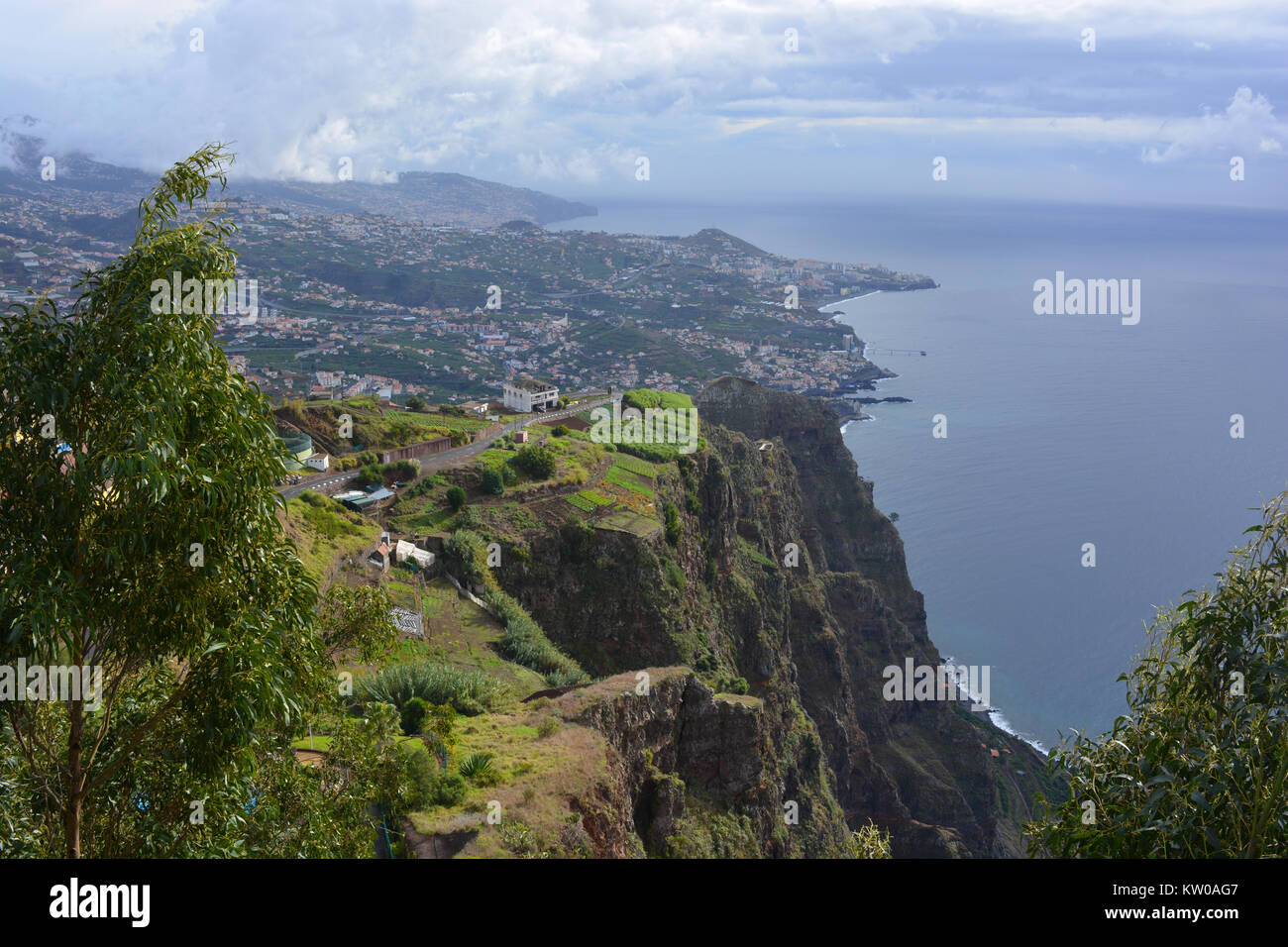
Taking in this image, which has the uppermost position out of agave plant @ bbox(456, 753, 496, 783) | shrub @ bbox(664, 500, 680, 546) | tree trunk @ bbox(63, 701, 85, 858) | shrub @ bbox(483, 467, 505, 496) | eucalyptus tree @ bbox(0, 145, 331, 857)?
eucalyptus tree @ bbox(0, 145, 331, 857)

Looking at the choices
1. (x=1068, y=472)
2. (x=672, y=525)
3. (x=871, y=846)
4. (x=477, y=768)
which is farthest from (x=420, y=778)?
(x=1068, y=472)

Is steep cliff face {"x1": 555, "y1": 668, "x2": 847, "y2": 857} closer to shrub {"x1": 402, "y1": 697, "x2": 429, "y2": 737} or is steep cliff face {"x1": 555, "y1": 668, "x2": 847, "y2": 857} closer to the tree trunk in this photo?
shrub {"x1": 402, "y1": 697, "x2": 429, "y2": 737}

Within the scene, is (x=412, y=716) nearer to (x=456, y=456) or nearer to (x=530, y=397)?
(x=456, y=456)

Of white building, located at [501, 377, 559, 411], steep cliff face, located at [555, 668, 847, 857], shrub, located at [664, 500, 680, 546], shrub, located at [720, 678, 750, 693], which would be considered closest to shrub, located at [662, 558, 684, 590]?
shrub, located at [664, 500, 680, 546]

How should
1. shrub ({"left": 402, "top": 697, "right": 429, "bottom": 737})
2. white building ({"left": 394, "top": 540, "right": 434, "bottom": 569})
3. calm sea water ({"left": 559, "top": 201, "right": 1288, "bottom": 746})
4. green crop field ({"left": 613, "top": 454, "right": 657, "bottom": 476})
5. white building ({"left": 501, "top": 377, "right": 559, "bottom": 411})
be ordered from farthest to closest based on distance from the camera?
calm sea water ({"left": 559, "top": 201, "right": 1288, "bottom": 746}) → white building ({"left": 501, "top": 377, "right": 559, "bottom": 411}) → green crop field ({"left": 613, "top": 454, "right": 657, "bottom": 476}) → white building ({"left": 394, "top": 540, "right": 434, "bottom": 569}) → shrub ({"left": 402, "top": 697, "right": 429, "bottom": 737})

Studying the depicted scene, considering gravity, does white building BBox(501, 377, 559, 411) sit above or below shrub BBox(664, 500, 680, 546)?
above

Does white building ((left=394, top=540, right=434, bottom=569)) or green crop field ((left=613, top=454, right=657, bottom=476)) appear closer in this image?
white building ((left=394, top=540, right=434, bottom=569))

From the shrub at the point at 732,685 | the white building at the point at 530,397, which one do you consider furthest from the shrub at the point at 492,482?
the white building at the point at 530,397
